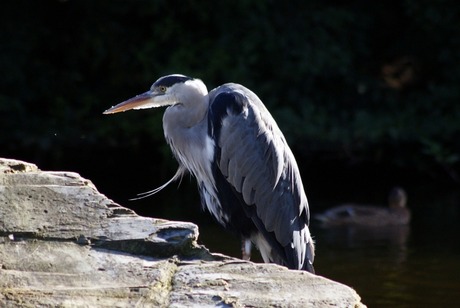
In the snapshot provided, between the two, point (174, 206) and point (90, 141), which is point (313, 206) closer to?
point (174, 206)

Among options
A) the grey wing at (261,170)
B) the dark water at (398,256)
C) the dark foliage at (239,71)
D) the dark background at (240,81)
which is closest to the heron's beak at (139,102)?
the grey wing at (261,170)

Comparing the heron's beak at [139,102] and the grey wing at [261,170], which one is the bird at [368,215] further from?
the heron's beak at [139,102]

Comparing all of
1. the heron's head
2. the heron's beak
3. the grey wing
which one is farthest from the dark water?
the heron's beak

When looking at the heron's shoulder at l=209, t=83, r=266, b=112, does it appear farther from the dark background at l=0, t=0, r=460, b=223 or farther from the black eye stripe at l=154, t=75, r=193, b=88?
the dark background at l=0, t=0, r=460, b=223

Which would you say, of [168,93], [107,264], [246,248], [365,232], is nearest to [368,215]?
[365,232]

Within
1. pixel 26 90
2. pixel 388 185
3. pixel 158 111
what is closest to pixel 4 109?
pixel 26 90

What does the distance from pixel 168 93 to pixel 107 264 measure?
2.03 m

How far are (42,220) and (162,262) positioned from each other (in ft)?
1.86

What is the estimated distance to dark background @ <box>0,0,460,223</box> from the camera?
10477mm

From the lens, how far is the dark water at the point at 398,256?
698 cm

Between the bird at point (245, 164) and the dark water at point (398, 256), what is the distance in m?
1.14

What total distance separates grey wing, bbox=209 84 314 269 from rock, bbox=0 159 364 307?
1.50 m

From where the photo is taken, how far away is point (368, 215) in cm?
962

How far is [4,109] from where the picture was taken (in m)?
10.3
